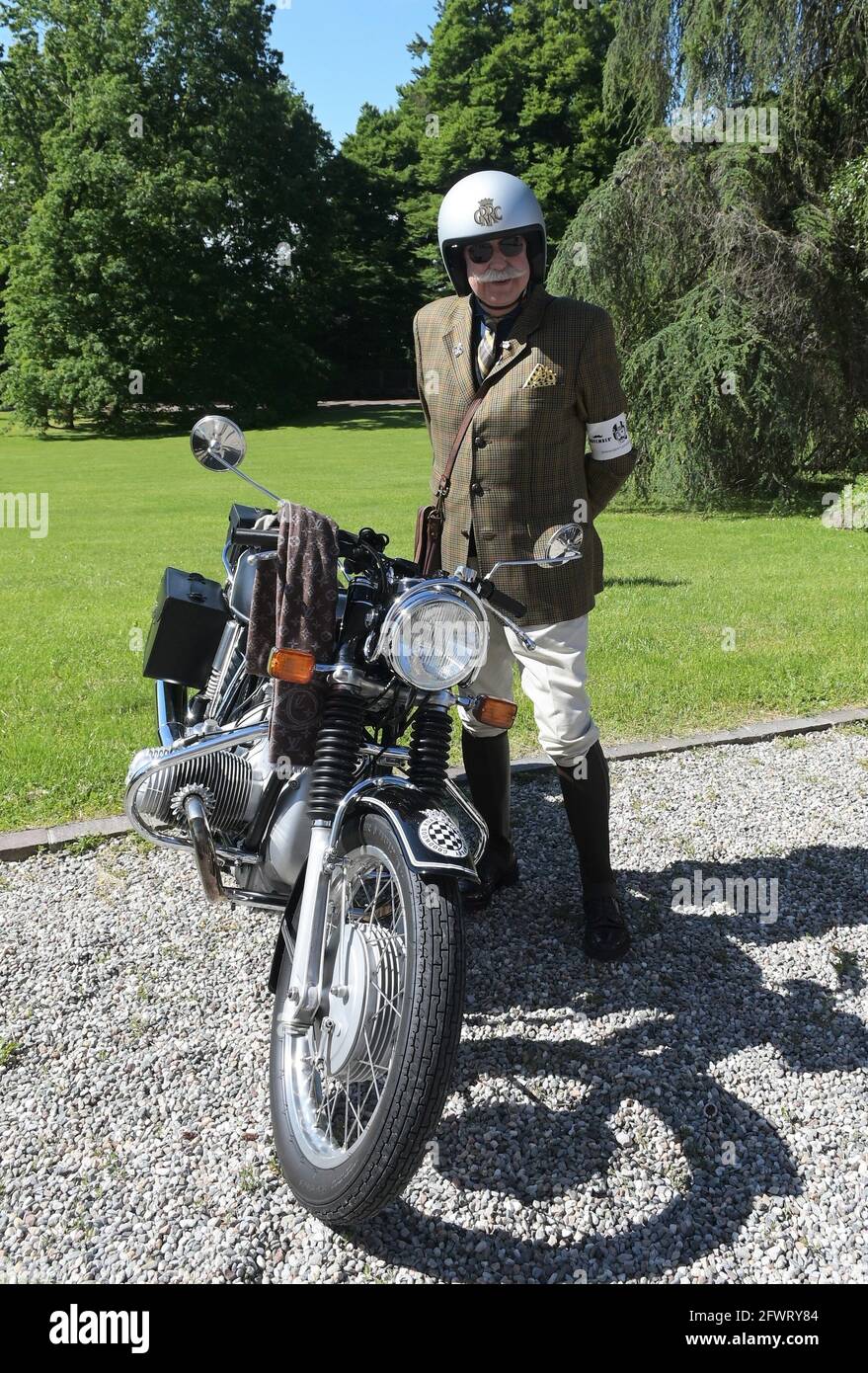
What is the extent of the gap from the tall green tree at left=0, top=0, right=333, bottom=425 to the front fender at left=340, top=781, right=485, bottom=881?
34580 millimetres

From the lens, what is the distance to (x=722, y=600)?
28.8 feet

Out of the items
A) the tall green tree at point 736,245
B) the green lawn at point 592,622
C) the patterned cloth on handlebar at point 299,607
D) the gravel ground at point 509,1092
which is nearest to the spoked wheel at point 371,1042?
the gravel ground at point 509,1092

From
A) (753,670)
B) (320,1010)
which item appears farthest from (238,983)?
(753,670)

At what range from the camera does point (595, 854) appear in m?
3.52

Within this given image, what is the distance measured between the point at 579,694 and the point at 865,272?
13.1 metres

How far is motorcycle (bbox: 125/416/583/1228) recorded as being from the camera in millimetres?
2100

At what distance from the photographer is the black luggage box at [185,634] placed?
3.63 metres

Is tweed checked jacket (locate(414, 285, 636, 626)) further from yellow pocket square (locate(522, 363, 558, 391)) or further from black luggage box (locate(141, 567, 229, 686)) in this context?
black luggage box (locate(141, 567, 229, 686))

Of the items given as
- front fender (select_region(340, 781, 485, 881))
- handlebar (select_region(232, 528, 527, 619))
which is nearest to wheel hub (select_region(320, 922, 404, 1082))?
front fender (select_region(340, 781, 485, 881))

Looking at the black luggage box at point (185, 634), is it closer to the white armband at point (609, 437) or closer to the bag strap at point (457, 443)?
the bag strap at point (457, 443)

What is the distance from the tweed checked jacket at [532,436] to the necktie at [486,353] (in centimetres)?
3

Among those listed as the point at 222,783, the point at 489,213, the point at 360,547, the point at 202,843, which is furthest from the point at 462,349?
the point at 202,843

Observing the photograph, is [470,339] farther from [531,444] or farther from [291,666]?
[291,666]

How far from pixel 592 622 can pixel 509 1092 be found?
5.40 m
